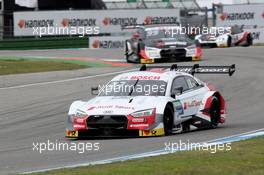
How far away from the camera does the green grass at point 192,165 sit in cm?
901

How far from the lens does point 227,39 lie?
138ft

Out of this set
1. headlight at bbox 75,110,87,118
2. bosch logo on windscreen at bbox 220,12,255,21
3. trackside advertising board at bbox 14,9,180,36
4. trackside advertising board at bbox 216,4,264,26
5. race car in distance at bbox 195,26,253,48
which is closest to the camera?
headlight at bbox 75,110,87,118

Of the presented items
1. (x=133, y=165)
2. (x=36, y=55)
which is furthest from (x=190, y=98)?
(x=36, y=55)

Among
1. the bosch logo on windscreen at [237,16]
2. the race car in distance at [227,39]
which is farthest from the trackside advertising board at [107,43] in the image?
the bosch logo on windscreen at [237,16]

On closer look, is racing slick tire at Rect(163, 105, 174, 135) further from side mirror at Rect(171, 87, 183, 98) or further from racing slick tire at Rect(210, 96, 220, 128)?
racing slick tire at Rect(210, 96, 220, 128)

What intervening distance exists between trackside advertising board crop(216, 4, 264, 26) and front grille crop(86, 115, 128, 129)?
36.4 meters

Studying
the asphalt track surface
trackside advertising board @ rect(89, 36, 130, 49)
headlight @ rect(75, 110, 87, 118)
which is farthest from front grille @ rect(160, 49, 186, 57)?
headlight @ rect(75, 110, 87, 118)

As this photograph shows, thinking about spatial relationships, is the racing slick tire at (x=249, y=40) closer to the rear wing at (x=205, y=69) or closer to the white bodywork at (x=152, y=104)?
the rear wing at (x=205, y=69)

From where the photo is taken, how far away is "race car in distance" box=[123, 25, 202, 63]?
1229 inches

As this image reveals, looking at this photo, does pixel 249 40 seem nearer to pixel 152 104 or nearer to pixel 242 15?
pixel 242 15

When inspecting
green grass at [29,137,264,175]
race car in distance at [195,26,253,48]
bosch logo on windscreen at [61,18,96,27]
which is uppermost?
bosch logo on windscreen at [61,18,96,27]

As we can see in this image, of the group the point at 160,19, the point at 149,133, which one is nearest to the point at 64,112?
the point at 149,133

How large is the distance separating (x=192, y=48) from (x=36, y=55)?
1116 centimetres

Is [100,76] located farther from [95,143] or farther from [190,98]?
[95,143]
